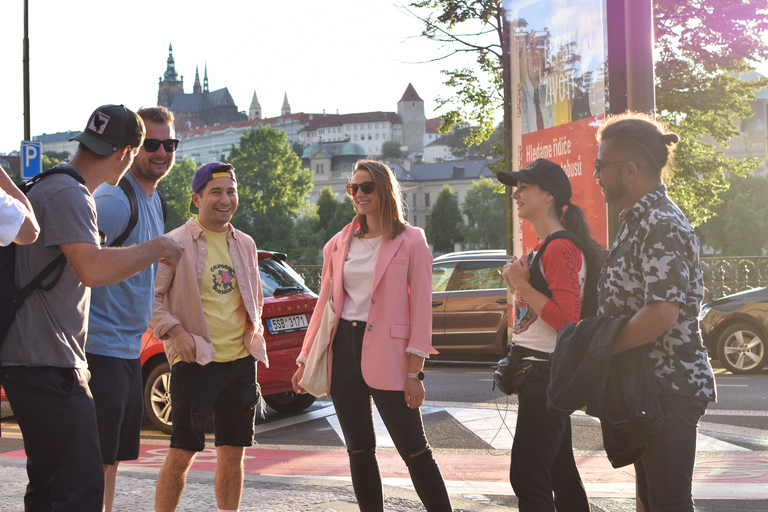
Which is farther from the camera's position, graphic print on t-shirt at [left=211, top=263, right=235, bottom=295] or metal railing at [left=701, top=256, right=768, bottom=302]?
metal railing at [left=701, top=256, right=768, bottom=302]

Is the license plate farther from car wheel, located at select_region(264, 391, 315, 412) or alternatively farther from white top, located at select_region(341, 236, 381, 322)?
white top, located at select_region(341, 236, 381, 322)

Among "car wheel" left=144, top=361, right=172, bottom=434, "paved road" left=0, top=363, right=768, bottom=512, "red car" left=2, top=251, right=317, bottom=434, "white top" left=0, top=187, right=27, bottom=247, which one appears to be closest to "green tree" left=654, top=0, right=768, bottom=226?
"paved road" left=0, top=363, right=768, bottom=512

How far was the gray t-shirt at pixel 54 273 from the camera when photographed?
2.62 m

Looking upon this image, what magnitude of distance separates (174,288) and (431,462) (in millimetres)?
1441

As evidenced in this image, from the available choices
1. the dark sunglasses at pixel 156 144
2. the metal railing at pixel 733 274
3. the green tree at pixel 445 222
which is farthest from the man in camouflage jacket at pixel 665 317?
the green tree at pixel 445 222

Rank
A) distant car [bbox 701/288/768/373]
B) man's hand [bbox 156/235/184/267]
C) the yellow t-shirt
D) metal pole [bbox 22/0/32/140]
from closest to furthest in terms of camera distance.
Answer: man's hand [bbox 156/235/184/267]
the yellow t-shirt
distant car [bbox 701/288/768/373]
metal pole [bbox 22/0/32/140]

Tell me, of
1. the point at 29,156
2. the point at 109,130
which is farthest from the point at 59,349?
the point at 29,156

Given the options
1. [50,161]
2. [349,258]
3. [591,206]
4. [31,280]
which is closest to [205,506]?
[349,258]

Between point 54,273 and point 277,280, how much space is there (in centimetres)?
527

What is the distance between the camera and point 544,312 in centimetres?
320

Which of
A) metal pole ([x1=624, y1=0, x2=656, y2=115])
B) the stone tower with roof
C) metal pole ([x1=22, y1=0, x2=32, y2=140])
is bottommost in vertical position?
metal pole ([x1=624, y1=0, x2=656, y2=115])

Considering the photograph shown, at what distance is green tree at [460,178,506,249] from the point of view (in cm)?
10444

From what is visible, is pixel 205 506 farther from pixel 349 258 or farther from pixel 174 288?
pixel 349 258

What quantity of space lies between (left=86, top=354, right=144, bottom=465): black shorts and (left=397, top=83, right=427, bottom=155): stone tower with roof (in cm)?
17901
